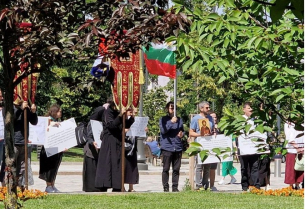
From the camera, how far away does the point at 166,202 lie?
41.1 ft

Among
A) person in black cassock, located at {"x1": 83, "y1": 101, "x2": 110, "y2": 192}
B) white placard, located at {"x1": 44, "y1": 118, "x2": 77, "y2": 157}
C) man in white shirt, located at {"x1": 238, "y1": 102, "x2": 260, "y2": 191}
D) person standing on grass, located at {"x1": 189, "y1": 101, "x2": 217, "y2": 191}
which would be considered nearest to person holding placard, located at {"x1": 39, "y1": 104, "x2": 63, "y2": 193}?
white placard, located at {"x1": 44, "y1": 118, "x2": 77, "y2": 157}

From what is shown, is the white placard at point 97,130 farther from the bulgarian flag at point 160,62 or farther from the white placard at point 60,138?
the bulgarian flag at point 160,62

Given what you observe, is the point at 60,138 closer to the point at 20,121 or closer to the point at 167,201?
the point at 20,121

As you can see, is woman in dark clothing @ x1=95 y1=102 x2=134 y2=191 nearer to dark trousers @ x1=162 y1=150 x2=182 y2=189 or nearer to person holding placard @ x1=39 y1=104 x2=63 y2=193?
person holding placard @ x1=39 y1=104 x2=63 y2=193

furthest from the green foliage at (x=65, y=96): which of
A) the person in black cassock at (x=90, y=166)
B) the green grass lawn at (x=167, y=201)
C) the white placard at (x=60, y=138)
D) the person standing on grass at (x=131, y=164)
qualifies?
the green grass lawn at (x=167, y=201)

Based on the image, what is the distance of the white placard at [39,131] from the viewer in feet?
50.4

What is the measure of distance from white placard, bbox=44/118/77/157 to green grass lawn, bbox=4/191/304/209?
1.84 metres

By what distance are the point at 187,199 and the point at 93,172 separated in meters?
2.94

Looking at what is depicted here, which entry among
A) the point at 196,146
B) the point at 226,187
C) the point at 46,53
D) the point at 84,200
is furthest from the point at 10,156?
the point at 226,187

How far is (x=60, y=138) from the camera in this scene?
1538 cm

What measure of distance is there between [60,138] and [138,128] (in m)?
1.50

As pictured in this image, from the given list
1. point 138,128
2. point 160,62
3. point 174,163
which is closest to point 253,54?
point 138,128

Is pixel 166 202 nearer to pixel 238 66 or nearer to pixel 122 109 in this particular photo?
pixel 122 109

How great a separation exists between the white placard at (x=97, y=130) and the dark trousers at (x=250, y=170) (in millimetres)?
3107
